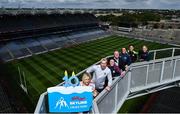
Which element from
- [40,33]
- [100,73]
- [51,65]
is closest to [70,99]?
[100,73]

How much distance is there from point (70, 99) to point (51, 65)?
29615mm

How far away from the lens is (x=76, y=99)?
5266 mm

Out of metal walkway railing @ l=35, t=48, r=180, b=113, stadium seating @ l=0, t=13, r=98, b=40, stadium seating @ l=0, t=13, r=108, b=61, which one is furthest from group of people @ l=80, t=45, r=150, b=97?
stadium seating @ l=0, t=13, r=98, b=40

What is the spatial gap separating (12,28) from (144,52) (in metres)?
40.8

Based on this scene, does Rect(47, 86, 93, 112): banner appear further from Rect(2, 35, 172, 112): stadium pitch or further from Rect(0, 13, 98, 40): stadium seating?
Rect(0, 13, 98, 40): stadium seating

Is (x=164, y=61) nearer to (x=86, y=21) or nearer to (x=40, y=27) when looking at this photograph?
(x=40, y=27)

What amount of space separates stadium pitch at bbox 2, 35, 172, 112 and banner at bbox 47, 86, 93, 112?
15.9 m

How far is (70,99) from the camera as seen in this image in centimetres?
527

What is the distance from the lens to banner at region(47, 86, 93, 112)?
5.23 meters

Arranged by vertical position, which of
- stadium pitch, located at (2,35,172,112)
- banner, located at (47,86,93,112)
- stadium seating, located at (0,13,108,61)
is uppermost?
banner, located at (47,86,93,112)

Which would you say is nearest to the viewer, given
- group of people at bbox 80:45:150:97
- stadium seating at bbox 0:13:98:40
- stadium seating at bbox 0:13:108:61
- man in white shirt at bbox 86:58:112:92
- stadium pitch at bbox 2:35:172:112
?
group of people at bbox 80:45:150:97

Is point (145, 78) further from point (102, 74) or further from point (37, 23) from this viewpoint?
point (37, 23)

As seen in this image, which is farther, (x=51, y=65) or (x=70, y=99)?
(x=51, y=65)

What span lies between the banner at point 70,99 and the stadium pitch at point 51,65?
1594cm
